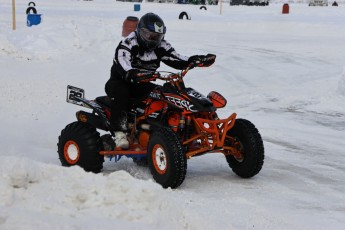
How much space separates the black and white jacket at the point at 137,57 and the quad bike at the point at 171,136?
0.42 metres

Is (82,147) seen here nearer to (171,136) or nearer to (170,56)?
(171,136)

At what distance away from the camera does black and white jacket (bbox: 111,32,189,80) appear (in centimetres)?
640

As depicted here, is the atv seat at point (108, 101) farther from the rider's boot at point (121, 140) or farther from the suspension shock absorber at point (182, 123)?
the suspension shock absorber at point (182, 123)

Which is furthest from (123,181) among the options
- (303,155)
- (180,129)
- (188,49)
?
(188,49)

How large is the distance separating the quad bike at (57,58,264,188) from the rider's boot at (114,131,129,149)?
0.05m

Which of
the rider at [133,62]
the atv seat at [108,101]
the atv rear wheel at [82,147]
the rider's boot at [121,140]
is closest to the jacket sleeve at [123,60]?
the rider at [133,62]

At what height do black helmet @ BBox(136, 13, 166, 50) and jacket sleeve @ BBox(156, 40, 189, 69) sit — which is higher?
black helmet @ BBox(136, 13, 166, 50)

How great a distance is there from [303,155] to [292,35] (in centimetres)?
1765

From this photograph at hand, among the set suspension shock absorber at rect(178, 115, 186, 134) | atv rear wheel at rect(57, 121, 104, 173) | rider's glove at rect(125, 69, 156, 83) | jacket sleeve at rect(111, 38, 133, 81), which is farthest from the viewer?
atv rear wheel at rect(57, 121, 104, 173)

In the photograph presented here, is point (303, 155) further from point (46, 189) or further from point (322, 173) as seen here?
point (46, 189)

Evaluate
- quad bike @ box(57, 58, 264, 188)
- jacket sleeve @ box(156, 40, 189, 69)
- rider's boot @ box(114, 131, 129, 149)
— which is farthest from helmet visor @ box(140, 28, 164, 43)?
rider's boot @ box(114, 131, 129, 149)

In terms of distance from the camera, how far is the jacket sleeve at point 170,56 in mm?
6832

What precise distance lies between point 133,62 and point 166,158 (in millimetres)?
1503

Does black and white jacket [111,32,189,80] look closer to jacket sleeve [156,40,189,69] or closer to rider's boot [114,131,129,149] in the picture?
jacket sleeve [156,40,189,69]
